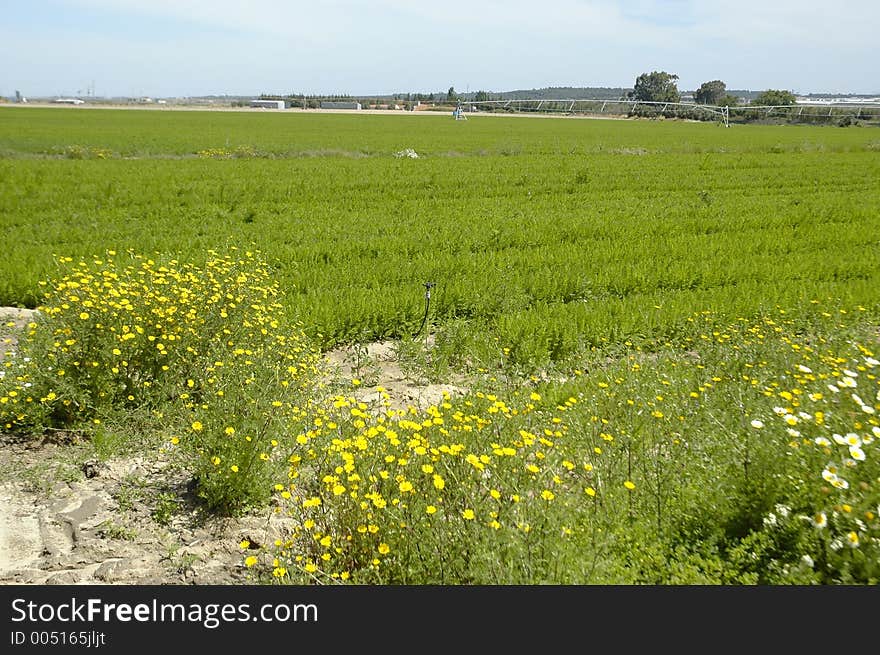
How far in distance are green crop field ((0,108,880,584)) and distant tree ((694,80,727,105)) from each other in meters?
150

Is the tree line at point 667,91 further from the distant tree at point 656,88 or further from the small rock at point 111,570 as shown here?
the small rock at point 111,570

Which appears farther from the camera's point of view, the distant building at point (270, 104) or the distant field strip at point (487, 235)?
the distant building at point (270, 104)

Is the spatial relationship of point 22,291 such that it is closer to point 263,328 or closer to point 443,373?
point 263,328

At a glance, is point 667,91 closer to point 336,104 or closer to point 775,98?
point 775,98

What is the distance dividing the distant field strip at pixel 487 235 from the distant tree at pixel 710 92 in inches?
5501

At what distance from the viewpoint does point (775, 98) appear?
110438 mm

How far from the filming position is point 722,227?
1493 cm

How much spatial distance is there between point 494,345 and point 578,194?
1368cm

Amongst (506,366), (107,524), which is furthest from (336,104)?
(107,524)

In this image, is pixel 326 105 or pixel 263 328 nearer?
pixel 263 328

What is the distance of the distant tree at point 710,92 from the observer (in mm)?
Result: 150100

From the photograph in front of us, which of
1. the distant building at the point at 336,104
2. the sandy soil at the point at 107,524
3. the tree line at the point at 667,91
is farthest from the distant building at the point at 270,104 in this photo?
the sandy soil at the point at 107,524

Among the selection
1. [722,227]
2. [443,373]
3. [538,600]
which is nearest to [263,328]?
[443,373]

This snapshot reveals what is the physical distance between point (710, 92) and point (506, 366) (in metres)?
169
